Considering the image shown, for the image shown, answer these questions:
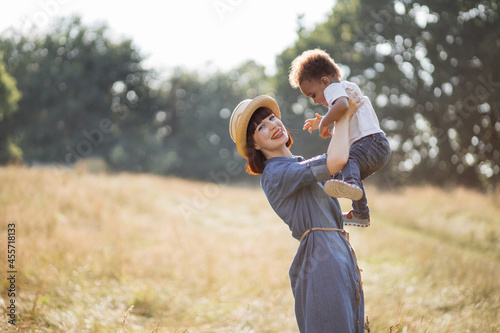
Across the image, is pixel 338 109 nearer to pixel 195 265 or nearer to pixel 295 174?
pixel 295 174

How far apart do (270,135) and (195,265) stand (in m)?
4.66

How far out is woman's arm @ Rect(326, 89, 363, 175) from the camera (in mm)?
1856

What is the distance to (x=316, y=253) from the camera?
6.41ft

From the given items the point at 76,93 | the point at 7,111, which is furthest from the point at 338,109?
the point at 76,93

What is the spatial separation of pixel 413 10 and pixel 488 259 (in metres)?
9.95

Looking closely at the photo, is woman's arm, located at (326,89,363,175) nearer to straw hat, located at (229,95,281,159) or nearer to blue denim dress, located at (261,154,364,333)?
blue denim dress, located at (261,154,364,333)

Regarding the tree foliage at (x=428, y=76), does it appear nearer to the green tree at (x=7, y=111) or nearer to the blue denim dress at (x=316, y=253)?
the blue denim dress at (x=316, y=253)

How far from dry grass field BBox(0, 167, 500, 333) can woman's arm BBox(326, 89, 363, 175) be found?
1.56m

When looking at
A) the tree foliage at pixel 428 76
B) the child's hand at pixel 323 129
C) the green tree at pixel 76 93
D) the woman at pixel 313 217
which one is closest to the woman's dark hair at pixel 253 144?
the woman at pixel 313 217

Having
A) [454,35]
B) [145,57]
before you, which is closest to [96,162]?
[145,57]

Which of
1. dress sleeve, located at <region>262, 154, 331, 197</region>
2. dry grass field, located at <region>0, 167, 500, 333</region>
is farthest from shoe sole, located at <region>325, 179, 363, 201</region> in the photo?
dry grass field, located at <region>0, 167, 500, 333</region>

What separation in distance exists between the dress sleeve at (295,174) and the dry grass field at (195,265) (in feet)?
4.50

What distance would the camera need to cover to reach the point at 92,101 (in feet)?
92.7

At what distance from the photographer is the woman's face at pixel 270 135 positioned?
2.18m
